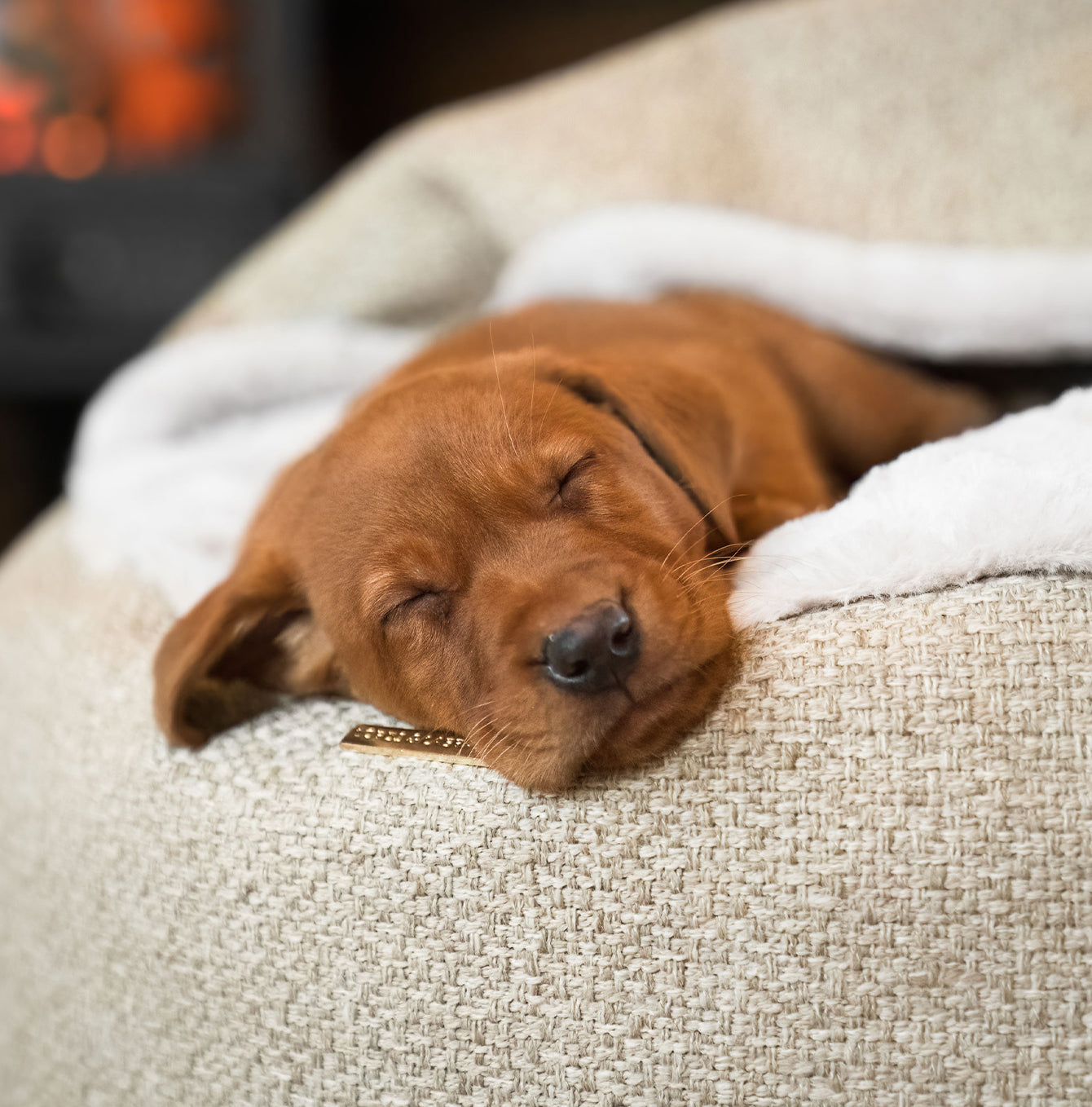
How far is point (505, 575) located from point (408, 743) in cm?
26

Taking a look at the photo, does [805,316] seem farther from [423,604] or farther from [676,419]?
[423,604]

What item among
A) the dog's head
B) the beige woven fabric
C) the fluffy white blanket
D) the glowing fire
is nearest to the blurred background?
the glowing fire

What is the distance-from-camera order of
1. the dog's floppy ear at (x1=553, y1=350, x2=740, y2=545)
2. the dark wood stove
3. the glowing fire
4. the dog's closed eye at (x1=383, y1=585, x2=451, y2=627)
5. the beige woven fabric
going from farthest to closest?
the glowing fire → the dark wood stove → the beige woven fabric → the dog's floppy ear at (x1=553, y1=350, x2=740, y2=545) → the dog's closed eye at (x1=383, y1=585, x2=451, y2=627)

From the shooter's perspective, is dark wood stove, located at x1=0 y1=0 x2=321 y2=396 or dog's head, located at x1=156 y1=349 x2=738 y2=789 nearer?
dog's head, located at x1=156 y1=349 x2=738 y2=789

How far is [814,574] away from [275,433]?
161 cm

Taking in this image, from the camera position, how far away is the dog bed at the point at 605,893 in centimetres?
123

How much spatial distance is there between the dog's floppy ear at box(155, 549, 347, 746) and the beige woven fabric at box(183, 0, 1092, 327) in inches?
53.0

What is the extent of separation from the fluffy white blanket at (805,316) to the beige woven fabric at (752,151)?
0.37 ft

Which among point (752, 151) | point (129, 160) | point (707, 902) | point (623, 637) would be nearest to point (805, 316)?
point (752, 151)

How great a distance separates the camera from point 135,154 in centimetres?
480

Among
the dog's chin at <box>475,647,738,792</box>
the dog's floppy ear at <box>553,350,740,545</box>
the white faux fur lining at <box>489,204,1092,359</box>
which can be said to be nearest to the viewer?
the dog's chin at <box>475,647,738,792</box>

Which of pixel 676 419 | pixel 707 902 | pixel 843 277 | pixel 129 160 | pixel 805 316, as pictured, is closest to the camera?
pixel 707 902

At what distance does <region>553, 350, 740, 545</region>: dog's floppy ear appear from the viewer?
171 cm

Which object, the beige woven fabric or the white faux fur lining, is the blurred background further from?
the white faux fur lining
